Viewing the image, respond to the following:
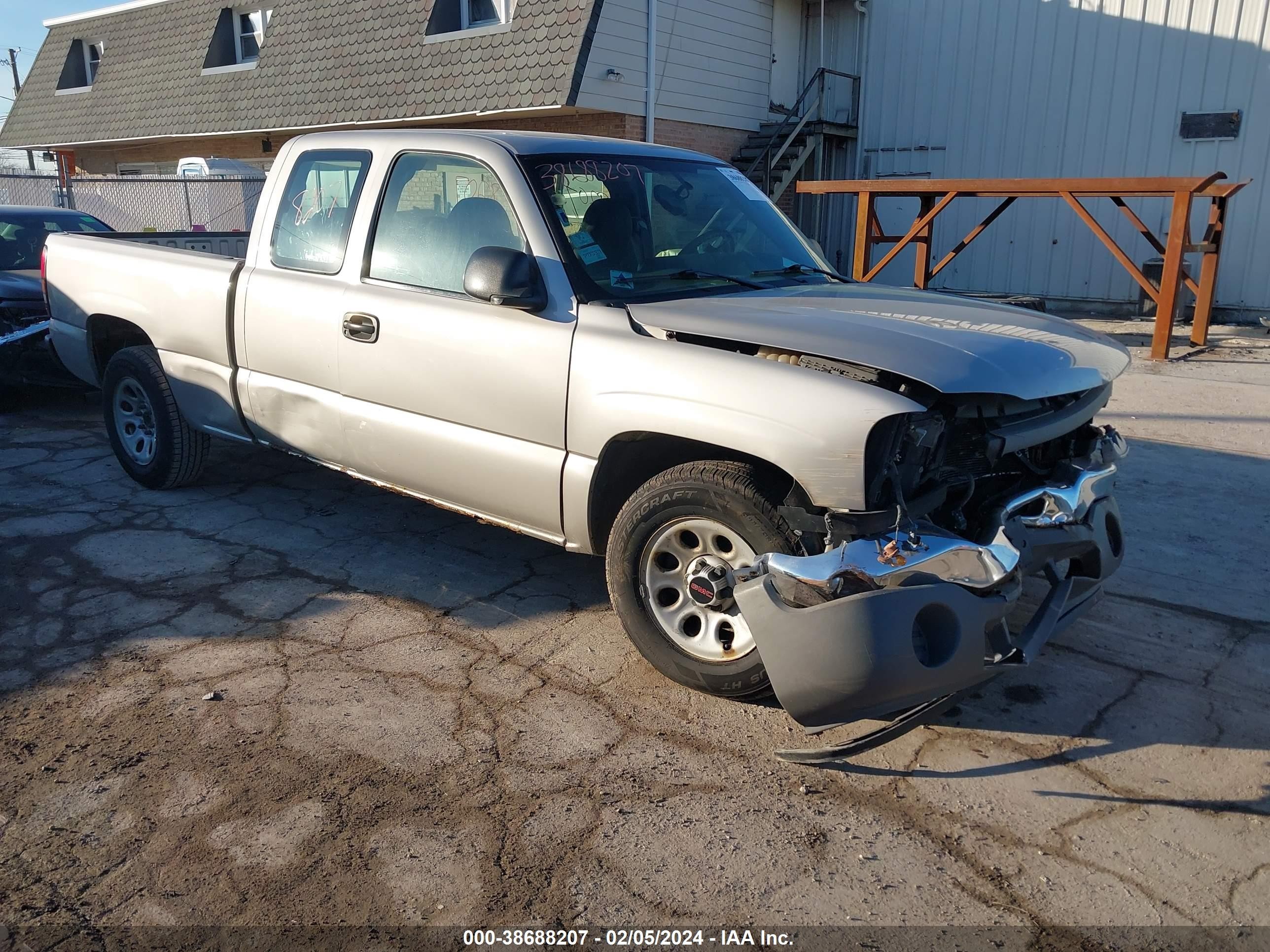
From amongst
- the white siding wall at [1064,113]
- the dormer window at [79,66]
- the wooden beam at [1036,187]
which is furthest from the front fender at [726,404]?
the dormer window at [79,66]

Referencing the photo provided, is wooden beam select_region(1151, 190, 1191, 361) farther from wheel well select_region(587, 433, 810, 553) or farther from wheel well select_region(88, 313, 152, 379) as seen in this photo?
wheel well select_region(88, 313, 152, 379)

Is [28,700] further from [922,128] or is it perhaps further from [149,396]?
[922,128]

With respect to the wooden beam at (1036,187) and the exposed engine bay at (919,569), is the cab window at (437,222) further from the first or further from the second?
the wooden beam at (1036,187)

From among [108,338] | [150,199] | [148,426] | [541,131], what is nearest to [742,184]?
[148,426]

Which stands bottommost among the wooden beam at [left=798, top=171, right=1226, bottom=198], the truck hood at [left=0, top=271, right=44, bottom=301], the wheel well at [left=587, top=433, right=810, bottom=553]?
the wheel well at [left=587, top=433, right=810, bottom=553]

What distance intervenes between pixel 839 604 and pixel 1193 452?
5198 mm

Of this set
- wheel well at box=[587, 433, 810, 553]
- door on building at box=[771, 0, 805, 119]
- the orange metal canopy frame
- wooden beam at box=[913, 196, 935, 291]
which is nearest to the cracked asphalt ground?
wheel well at box=[587, 433, 810, 553]

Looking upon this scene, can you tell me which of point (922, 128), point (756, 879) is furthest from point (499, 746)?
point (922, 128)

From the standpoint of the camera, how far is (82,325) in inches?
242

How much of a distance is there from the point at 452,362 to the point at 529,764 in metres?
1.68

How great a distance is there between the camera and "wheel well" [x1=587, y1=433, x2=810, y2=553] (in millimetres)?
3404

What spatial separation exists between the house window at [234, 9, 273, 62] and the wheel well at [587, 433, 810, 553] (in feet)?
66.4

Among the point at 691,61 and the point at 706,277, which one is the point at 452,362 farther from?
the point at 691,61

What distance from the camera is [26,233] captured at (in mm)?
9125
